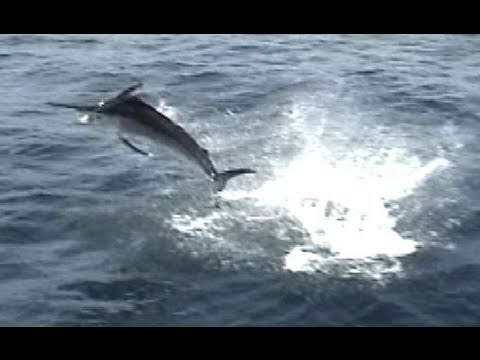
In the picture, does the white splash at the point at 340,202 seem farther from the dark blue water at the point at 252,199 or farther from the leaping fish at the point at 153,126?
the leaping fish at the point at 153,126

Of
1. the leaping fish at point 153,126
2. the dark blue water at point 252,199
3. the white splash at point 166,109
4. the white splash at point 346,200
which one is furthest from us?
the white splash at point 166,109

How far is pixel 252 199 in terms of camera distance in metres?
14.5

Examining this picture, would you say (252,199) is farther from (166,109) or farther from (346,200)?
(166,109)

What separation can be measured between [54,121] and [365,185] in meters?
8.27

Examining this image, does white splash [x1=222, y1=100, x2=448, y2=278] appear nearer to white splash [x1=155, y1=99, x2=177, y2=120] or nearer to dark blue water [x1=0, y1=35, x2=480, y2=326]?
dark blue water [x1=0, y1=35, x2=480, y2=326]

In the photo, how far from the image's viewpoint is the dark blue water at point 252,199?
34.3ft

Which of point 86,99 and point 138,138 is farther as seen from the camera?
point 86,99

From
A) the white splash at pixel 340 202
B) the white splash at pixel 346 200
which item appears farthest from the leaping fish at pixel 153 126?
the white splash at pixel 346 200

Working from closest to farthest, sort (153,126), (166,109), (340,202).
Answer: (153,126) < (340,202) < (166,109)

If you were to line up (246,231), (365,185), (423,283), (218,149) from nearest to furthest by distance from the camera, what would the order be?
(423,283), (246,231), (365,185), (218,149)

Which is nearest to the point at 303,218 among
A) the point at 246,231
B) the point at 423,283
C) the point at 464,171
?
the point at 246,231

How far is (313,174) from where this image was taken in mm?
15375

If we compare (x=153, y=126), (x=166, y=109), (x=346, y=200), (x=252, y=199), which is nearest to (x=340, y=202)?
(x=346, y=200)
